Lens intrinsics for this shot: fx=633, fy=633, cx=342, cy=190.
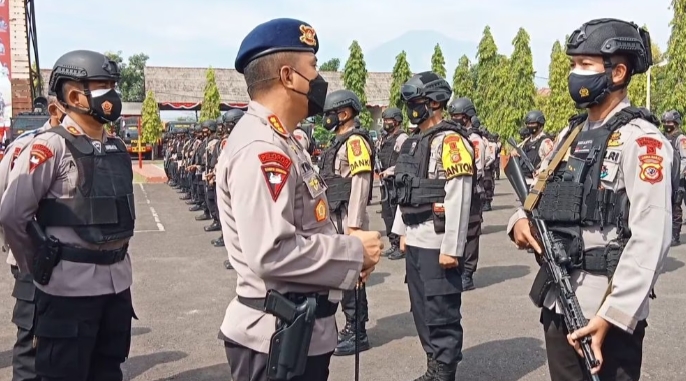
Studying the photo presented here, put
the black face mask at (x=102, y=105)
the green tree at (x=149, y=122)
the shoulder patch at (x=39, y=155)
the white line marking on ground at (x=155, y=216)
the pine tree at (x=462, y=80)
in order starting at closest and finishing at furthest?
1. the shoulder patch at (x=39, y=155)
2. the black face mask at (x=102, y=105)
3. the white line marking on ground at (x=155, y=216)
4. the pine tree at (x=462, y=80)
5. the green tree at (x=149, y=122)

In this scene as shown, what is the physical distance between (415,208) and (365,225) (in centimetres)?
69

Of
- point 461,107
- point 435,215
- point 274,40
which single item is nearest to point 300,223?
point 274,40

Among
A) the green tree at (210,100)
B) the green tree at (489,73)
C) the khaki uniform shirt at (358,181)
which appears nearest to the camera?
the khaki uniform shirt at (358,181)

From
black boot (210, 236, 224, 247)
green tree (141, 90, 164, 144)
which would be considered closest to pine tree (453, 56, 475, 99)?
green tree (141, 90, 164, 144)

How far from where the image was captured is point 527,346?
16.9 ft

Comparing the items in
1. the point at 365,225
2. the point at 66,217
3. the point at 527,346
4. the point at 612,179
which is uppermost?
the point at 612,179

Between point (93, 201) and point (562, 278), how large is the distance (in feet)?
7.65

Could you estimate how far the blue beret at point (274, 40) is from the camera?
2.24 meters

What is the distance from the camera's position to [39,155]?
3.19 metres

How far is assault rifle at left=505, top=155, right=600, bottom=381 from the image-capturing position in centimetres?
246

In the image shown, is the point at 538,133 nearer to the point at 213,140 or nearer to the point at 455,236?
the point at 213,140

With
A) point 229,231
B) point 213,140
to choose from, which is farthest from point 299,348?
point 213,140

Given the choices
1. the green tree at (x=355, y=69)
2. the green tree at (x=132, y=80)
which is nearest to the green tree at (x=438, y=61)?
the green tree at (x=355, y=69)

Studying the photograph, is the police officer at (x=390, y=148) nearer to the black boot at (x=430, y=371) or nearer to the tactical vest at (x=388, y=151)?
the tactical vest at (x=388, y=151)
